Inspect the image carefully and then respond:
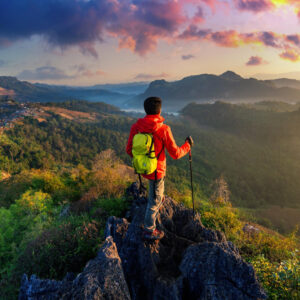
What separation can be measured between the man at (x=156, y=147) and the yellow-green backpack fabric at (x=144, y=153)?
0.20 m

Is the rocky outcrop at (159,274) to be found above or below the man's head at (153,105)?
below

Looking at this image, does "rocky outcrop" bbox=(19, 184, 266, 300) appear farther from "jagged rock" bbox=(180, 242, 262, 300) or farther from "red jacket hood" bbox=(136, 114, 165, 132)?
"red jacket hood" bbox=(136, 114, 165, 132)

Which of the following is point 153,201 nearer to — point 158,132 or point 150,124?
point 158,132

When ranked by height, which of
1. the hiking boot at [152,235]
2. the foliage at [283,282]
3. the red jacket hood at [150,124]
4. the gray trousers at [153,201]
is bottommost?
the foliage at [283,282]

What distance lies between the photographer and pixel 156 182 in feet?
12.5

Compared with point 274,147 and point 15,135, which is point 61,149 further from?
point 274,147

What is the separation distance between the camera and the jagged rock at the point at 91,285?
262cm

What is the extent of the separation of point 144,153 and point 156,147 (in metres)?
0.32

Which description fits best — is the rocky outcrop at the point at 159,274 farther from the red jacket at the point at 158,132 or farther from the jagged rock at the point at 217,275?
the red jacket at the point at 158,132

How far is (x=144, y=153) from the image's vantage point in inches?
132

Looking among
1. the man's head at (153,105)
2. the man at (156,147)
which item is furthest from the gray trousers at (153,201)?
the man's head at (153,105)

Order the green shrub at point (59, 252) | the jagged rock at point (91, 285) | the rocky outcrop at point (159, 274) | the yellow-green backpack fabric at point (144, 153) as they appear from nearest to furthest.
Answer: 1. the jagged rock at point (91, 285)
2. the rocky outcrop at point (159, 274)
3. the yellow-green backpack fabric at point (144, 153)
4. the green shrub at point (59, 252)

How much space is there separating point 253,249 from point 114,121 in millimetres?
132062

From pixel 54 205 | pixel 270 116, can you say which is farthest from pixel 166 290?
pixel 270 116
